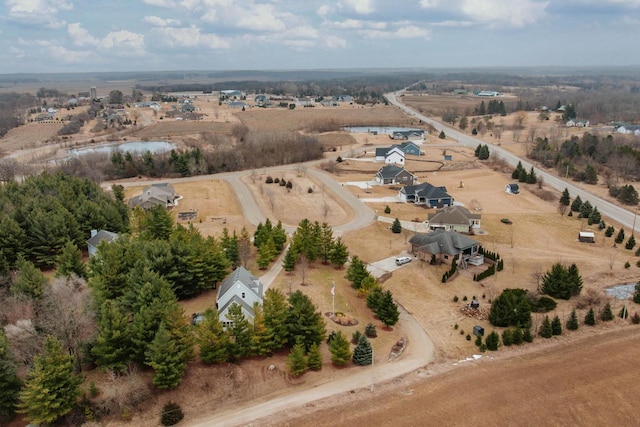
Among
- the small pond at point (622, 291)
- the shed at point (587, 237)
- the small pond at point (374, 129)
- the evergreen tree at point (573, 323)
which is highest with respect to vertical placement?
the small pond at point (374, 129)

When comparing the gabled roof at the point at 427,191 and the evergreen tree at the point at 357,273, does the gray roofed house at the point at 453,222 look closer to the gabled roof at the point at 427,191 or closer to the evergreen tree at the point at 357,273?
the gabled roof at the point at 427,191

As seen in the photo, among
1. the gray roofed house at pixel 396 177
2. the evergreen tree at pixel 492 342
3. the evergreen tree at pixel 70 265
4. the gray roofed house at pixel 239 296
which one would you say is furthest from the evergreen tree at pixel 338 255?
the gray roofed house at pixel 396 177

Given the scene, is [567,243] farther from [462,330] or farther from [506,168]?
[506,168]

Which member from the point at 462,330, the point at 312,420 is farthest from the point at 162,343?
the point at 462,330

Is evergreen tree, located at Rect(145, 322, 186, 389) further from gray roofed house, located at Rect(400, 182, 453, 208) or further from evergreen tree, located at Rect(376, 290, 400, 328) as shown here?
gray roofed house, located at Rect(400, 182, 453, 208)

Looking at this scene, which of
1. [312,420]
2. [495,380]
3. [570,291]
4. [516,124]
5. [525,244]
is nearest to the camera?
[312,420]

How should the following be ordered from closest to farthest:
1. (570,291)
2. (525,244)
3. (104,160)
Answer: (570,291) < (525,244) < (104,160)

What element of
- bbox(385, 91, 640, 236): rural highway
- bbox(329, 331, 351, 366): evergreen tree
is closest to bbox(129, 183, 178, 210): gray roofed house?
bbox(329, 331, 351, 366): evergreen tree
